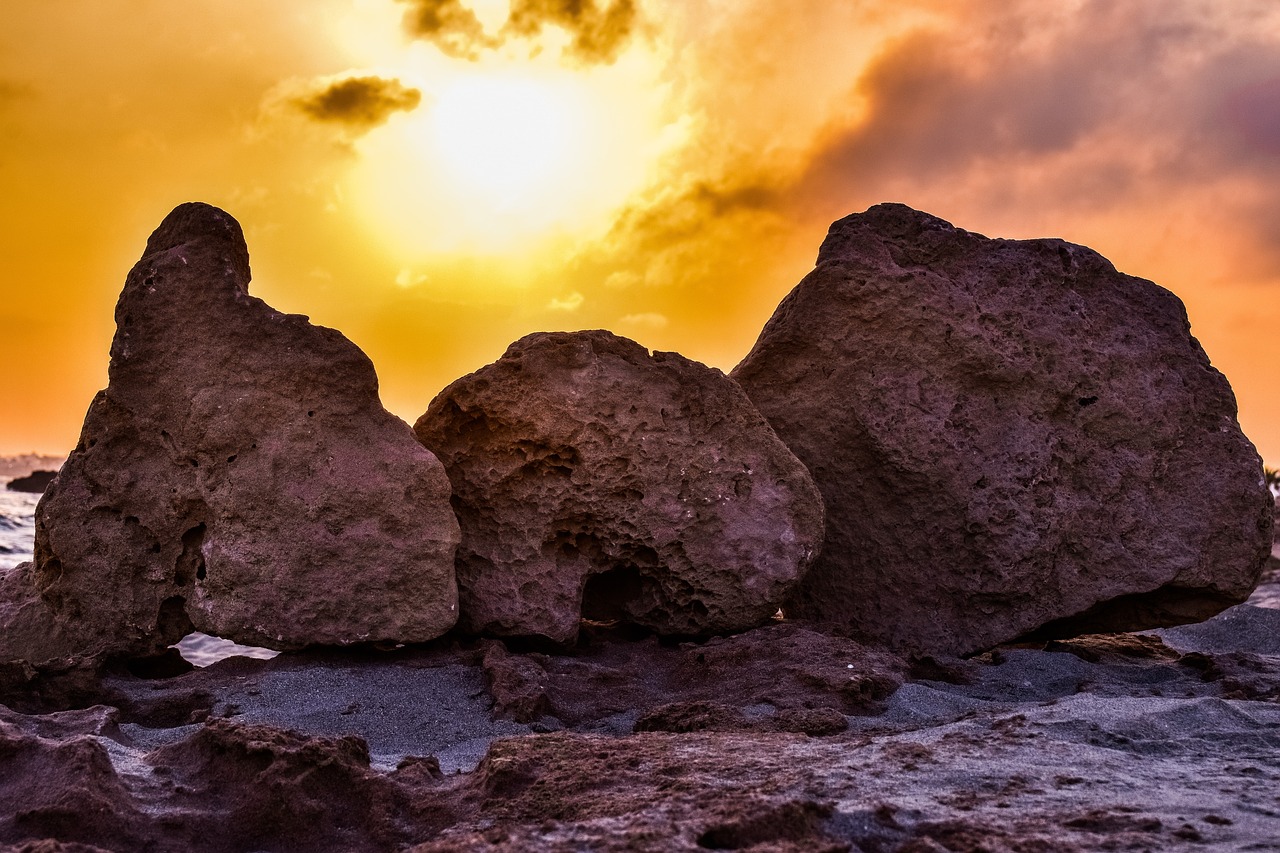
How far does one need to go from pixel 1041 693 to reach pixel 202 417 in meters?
4.21

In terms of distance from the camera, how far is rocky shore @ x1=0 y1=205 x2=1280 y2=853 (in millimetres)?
2939

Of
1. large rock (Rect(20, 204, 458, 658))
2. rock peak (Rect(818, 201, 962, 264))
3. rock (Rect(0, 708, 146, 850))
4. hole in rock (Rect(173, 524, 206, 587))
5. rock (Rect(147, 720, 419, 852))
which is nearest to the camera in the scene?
rock (Rect(0, 708, 146, 850))

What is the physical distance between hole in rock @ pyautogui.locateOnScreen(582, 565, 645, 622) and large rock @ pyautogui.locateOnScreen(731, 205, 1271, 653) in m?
1.05

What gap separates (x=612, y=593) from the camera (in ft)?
19.2

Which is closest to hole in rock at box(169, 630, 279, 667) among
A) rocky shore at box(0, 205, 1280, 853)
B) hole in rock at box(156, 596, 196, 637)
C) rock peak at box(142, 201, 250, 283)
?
rocky shore at box(0, 205, 1280, 853)

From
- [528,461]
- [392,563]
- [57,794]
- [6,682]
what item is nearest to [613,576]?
[528,461]

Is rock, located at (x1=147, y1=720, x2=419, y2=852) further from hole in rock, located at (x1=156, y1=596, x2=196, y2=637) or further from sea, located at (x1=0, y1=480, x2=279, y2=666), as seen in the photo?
sea, located at (x1=0, y1=480, x2=279, y2=666)

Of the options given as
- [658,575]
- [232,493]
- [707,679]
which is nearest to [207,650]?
[232,493]

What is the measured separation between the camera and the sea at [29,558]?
798 cm

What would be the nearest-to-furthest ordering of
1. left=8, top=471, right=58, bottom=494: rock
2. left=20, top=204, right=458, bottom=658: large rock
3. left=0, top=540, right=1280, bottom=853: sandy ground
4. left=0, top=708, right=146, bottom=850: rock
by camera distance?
left=0, top=540, right=1280, bottom=853: sandy ground → left=0, top=708, right=146, bottom=850: rock → left=20, top=204, right=458, bottom=658: large rock → left=8, top=471, right=58, bottom=494: rock

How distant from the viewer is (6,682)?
4367mm

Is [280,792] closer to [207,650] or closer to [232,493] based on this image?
[232,493]

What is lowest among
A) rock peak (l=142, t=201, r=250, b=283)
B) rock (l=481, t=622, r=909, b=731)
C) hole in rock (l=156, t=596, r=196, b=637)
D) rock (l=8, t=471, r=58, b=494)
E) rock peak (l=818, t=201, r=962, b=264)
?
rock (l=481, t=622, r=909, b=731)

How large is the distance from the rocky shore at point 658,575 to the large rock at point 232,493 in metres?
0.02
